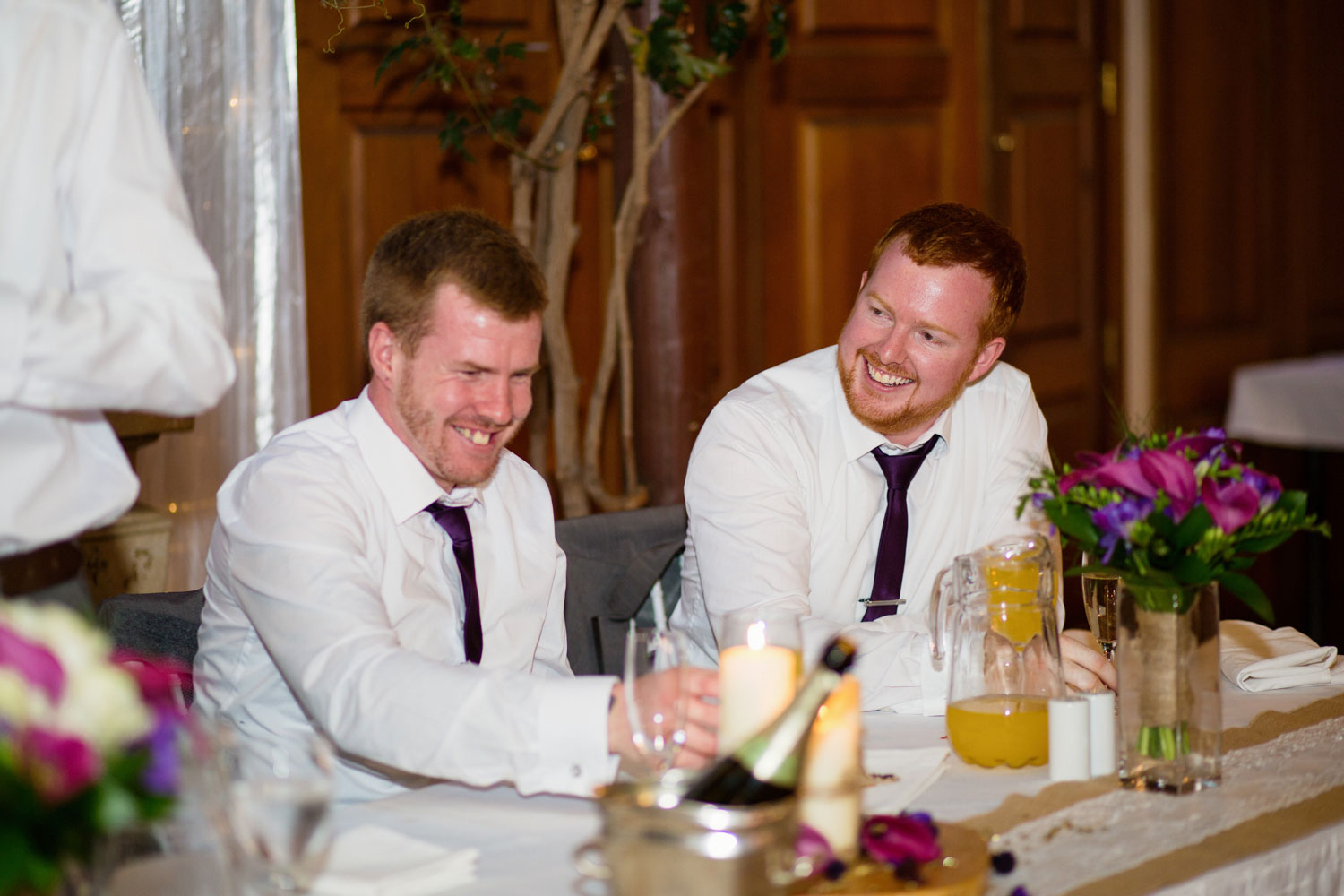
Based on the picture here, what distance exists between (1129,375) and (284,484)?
14.6ft

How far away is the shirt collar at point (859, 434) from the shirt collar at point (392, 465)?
784mm

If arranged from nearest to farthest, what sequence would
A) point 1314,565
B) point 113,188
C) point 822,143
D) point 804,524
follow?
point 113,188, point 804,524, point 822,143, point 1314,565

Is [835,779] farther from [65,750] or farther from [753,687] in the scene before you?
[65,750]

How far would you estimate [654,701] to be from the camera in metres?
1.27

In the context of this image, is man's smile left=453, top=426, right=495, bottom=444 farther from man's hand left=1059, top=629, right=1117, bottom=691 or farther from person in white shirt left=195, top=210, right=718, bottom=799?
man's hand left=1059, top=629, right=1117, bottom=691

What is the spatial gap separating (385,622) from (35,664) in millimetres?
752

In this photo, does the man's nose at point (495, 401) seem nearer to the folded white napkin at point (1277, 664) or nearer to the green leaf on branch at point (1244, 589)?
the green leaf on branch at point (1244, 589)

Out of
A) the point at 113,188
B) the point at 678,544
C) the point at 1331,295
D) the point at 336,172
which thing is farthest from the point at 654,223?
the point at 1331,295

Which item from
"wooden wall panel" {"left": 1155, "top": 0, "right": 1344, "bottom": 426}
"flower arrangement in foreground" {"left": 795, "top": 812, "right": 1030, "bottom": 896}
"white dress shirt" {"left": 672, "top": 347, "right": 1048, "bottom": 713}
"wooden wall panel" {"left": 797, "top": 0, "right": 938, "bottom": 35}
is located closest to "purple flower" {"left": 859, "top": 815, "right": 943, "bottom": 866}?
"flower arrangement in foreground" {"left": 795, "top": 812, "right": 1030, "bottom": 896}

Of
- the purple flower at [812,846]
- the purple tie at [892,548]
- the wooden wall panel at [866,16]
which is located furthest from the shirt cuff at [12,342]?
the wooden wall panel at [866,16]

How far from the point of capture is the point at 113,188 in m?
1.44

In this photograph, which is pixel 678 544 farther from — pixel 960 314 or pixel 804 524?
pixel 960 314

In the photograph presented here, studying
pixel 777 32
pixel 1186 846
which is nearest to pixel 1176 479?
pixel 1186 846

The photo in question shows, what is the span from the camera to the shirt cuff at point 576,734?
54.8 inches
